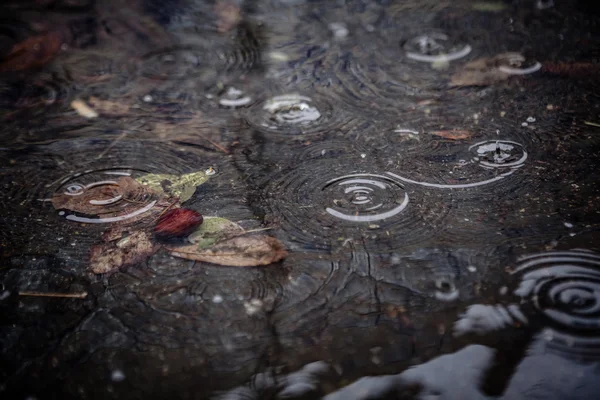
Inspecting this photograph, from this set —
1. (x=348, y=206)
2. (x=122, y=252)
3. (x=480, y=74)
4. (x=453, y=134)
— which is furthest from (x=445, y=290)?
(x=480, y=74)

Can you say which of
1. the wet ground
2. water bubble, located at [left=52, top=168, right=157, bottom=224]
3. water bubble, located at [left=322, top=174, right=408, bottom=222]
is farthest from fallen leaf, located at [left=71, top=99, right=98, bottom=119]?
water bubble, located at [left=322, top=174, right=408, bottom=222]

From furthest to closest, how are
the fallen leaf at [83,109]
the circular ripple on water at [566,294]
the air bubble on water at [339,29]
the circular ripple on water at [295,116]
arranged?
the air bubble on water at [339,29] → the fallen leaf at [83,109] → the circular ripple on water at [295,116] → the circular ripple on water at [566,294]

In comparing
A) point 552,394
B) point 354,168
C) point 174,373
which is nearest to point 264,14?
point 354,168

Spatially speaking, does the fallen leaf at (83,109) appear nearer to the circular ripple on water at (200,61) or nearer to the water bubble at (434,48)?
the circular ripple on water at (200,61)

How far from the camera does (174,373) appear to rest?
1.40 m

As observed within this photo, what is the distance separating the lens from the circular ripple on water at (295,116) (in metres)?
2.30

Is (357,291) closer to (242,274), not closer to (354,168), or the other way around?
(242,274)

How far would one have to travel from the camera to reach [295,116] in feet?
7.82

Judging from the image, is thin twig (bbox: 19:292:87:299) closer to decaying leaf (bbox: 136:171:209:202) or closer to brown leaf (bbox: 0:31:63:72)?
decaying leaf (bbox: 136:171:209:202)

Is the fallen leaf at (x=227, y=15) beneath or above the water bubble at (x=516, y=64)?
beneath

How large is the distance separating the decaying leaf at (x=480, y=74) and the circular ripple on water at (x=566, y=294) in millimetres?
1143

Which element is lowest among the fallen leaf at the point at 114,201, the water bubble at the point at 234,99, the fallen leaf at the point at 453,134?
the fallen leaf at the point at 114,201

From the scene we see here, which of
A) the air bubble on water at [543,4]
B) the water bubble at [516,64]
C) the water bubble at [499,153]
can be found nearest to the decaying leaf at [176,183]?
the water bubble at [499,153]

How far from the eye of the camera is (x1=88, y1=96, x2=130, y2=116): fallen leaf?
97.5 inches
